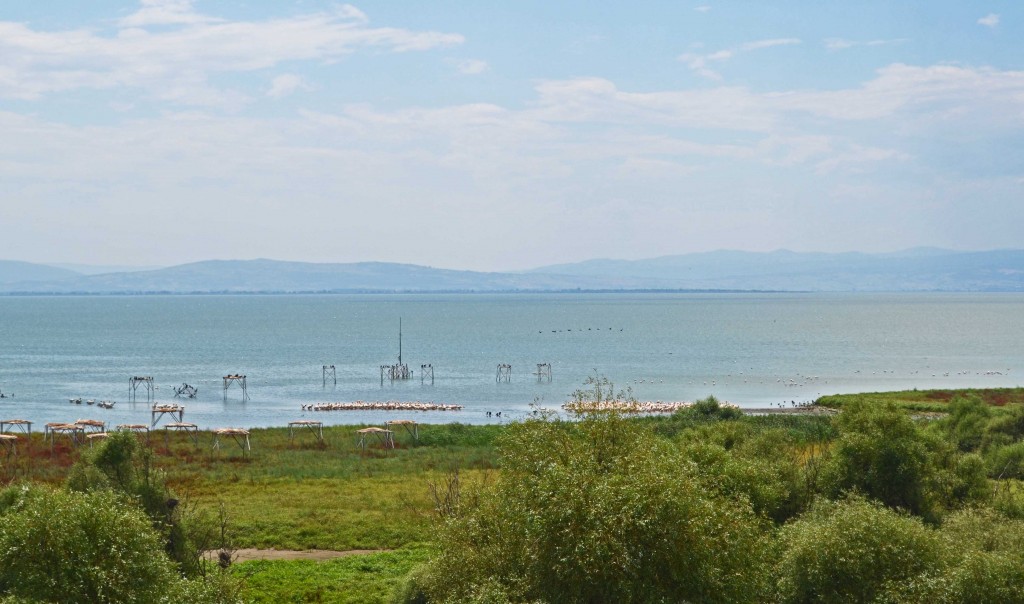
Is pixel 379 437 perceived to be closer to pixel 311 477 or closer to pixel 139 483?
pixel 311 477

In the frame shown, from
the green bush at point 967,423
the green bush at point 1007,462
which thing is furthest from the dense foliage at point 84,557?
the green bush at point 967,423

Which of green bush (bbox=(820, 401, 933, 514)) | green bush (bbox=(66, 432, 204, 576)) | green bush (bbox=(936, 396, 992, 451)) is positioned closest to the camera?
green bush (bbox=(66, 432, 204, 576))

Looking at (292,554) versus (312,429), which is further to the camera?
(312,429)

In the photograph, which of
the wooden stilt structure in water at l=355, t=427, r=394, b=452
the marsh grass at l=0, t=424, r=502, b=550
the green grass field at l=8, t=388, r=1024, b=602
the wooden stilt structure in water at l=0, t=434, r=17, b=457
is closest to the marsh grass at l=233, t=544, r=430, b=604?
the green grass field at l=8, t=388, r=1024, b=602

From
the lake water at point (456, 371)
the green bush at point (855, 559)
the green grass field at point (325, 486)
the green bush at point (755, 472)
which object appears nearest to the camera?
the green bush at point (855, 559)

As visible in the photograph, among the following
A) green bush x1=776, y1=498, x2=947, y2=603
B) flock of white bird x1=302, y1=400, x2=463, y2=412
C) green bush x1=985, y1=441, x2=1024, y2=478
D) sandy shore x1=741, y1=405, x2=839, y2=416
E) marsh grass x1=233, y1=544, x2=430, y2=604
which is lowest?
sandy shore x1=741, y1=405, x2=839, y2=416

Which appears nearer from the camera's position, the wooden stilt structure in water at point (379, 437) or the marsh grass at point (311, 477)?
the marsh grass at point (311, 477)

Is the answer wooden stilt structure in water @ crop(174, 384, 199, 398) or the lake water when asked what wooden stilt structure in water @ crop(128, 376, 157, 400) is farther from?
wooden stilt structure in water @ crop(174, 384, 199, 398)

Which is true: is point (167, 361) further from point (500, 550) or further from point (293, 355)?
point (500, 550)

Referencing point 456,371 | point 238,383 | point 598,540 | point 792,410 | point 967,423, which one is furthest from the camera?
point 456,371

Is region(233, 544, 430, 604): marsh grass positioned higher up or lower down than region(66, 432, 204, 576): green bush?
lower down

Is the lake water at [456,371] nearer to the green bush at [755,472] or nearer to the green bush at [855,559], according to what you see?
the green bush at [755,472]

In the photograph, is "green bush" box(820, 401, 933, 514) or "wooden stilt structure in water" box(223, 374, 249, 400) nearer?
"green bush" box(820, 401, 933, 514)

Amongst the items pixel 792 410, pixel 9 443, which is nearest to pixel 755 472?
pixel 9 443
